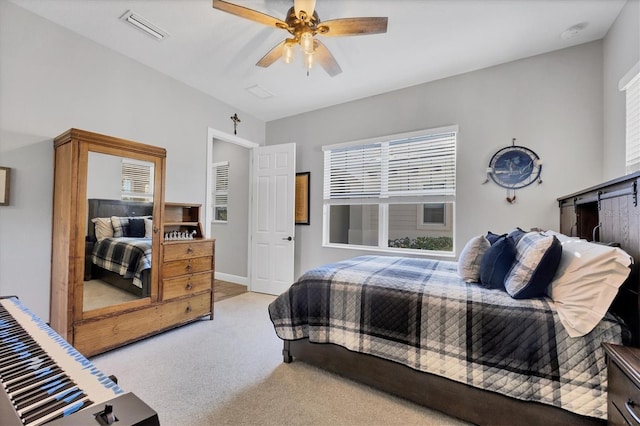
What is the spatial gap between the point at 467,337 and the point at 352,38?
2.64 m

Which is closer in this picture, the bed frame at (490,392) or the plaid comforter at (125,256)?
the bed frame at (490,392)

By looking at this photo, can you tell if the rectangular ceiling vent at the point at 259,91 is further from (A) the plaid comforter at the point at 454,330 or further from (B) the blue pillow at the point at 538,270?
(B) the blue pillow at the point at 538,270

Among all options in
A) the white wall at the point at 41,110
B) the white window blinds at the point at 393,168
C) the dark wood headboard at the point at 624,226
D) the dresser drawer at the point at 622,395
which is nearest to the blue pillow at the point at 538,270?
the dark wood headboard at the point at 624,226

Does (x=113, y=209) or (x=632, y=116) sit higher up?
(x=632, y=116)

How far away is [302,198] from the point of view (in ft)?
14.6

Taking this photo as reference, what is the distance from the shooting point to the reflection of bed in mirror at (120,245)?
2.33m

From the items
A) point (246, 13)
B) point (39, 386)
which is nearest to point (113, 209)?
point (246, 13)

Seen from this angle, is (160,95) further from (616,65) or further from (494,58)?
(616,65)

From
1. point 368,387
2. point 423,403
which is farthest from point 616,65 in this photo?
point 368,387

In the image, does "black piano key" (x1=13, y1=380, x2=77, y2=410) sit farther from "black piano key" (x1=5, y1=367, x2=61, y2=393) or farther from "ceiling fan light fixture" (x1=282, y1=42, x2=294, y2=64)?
"ceiling fan light fixture" (x1=282, y1=42, x2=294, y2=64)

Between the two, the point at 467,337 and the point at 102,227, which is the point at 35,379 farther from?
the point at 102,227

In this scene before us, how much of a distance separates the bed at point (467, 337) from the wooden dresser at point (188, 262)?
134 cm

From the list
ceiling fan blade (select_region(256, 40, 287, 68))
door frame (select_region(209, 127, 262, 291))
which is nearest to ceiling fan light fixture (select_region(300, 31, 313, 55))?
ceiling fan blade (select_region(256, 40, 287, 68))

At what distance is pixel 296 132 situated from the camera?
4566mm
